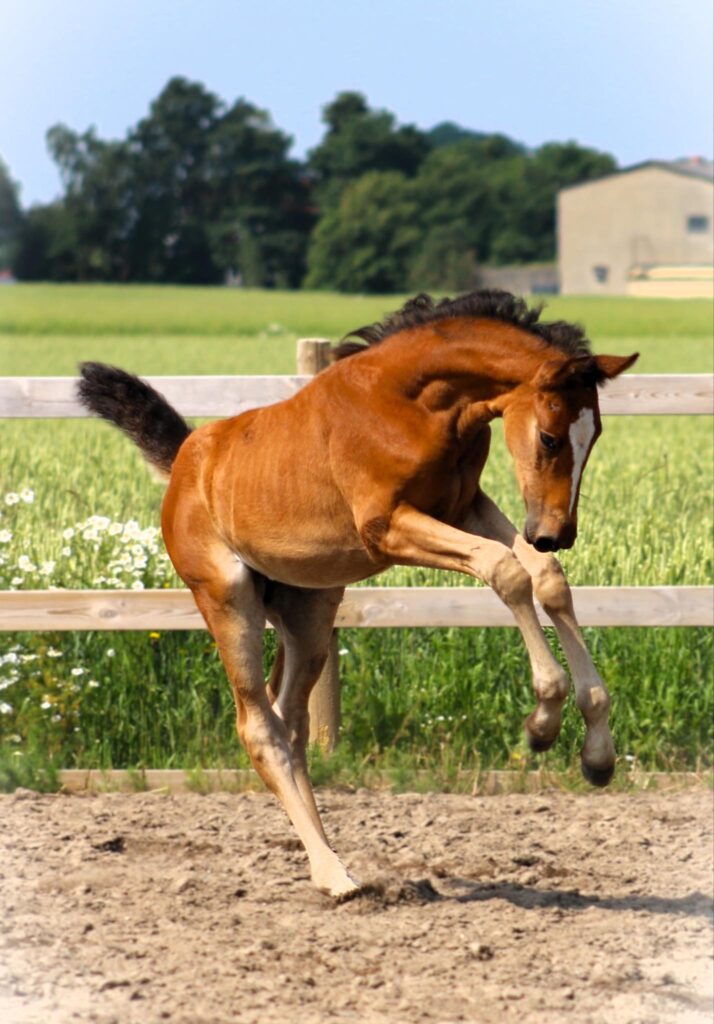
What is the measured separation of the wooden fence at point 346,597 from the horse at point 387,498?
3.96 feet

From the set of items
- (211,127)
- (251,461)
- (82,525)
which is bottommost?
(82,525)

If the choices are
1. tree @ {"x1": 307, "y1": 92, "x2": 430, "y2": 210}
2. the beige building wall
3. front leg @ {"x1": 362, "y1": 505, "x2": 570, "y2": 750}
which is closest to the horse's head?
front leg @ {"x1": 362, "y1": 505, "x2": 570, "y2": 750}

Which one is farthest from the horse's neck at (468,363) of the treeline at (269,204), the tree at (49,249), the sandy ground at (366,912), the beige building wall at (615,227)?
the tree at (49,249)

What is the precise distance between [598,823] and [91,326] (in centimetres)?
4480

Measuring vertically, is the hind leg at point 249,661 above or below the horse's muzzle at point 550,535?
below

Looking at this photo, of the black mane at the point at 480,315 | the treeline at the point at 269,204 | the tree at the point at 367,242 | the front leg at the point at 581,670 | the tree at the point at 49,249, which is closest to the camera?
the front leg at the point at 581,670

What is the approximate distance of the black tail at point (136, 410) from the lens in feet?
15.6

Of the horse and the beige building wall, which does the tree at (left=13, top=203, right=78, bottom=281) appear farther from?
the horse

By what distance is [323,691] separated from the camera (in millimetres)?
5980

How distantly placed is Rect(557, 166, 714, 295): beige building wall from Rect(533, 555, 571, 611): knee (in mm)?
61967

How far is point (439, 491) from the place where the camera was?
11.9ft

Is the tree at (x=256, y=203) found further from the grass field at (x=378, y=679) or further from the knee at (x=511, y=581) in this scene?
the knee at (x=511, y=581)

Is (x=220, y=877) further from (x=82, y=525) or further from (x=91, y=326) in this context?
(x=91, y=326)

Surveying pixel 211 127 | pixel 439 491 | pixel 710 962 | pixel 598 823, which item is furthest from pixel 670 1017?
pixel 211 127
